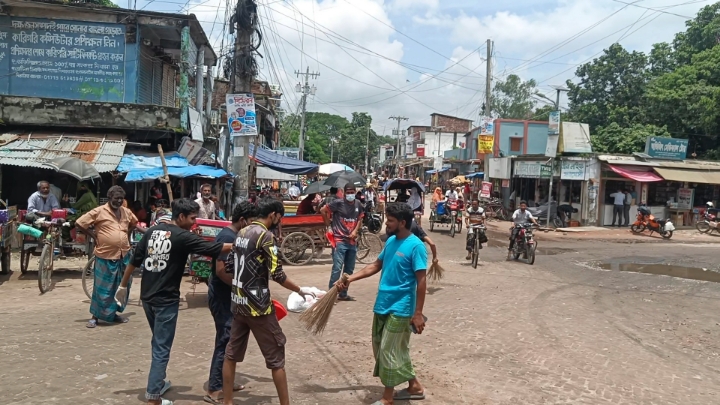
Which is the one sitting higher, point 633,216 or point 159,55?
point 159,55

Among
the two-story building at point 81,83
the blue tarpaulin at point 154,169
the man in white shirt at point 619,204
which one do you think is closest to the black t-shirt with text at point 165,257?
the blue tarpaulin at point 154,169

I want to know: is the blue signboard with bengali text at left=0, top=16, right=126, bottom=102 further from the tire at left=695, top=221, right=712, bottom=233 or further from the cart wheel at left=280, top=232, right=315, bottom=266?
the tire at left=695, top=221, right=712, bottom=233

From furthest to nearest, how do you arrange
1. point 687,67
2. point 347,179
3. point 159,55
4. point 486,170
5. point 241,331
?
point 687,67
point 486,170
point 159,55
point 347,179
point 241,331

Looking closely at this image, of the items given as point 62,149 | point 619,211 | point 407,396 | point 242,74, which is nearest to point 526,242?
point 242,74

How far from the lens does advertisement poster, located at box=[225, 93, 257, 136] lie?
11.2 meters

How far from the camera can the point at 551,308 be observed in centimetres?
862

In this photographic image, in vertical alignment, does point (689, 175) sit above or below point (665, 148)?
below

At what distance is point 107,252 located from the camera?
7.00m

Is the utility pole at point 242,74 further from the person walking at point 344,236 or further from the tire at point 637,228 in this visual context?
the tire at point 637,228

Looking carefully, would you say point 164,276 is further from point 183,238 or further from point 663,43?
point 663,43

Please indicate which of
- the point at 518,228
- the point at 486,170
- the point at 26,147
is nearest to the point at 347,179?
the point at 518,228

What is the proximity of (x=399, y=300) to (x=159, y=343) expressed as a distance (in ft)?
6.42

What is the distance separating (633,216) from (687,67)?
43.4 feet

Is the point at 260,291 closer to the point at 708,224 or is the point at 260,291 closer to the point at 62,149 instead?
the point at 62,149
